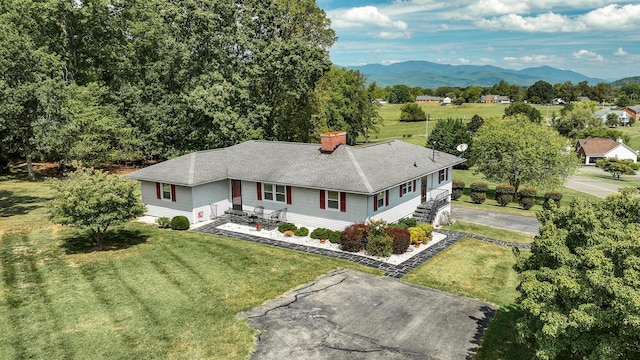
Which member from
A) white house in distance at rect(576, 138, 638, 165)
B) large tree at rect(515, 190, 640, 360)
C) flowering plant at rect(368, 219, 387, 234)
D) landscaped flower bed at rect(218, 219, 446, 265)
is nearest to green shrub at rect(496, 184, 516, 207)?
landscaped flower bed at rect(218, 219, 446, 265)

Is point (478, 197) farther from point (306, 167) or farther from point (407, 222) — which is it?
point (306, 167)

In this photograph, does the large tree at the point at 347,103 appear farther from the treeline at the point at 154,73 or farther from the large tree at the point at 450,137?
the large tree at the point at 450,137

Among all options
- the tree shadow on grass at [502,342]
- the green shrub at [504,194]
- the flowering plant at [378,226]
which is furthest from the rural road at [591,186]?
the tree shadow on grass at [502,342]

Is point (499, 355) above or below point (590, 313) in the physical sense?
below

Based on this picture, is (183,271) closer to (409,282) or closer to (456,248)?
(409,282)

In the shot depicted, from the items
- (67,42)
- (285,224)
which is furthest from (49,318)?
(67,42)

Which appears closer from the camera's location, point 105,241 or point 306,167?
point 105,241

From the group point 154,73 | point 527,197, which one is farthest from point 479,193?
point 154,73
